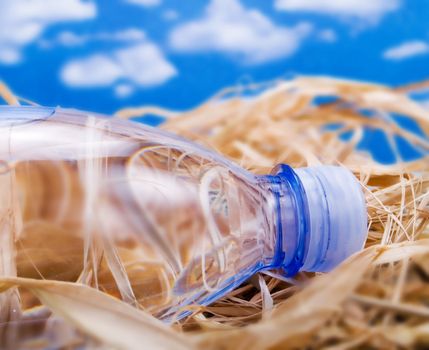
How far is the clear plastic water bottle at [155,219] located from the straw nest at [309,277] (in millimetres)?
16

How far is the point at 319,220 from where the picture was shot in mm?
313

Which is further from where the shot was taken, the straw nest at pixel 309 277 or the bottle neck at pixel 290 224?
the bottle neck at pixel 290 224

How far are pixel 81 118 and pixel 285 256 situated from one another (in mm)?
136

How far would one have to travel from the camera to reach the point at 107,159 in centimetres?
32

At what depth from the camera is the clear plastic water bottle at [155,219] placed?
31 centimetres

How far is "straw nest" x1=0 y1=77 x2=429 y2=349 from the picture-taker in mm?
215

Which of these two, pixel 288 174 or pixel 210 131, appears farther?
pixel 210 131

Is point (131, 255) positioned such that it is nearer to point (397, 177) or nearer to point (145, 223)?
point (145, 223)

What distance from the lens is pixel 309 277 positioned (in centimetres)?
36

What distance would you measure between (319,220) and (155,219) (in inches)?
3.1

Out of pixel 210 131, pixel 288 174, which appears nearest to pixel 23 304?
pixel 288 174

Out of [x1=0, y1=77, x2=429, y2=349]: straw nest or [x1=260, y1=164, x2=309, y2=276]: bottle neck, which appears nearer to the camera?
[x1=0, y1=77, x2=429, y2=349]: straw nest

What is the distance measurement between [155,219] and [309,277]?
0.10 m

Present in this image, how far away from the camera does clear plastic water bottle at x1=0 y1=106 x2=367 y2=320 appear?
313 millimetres
